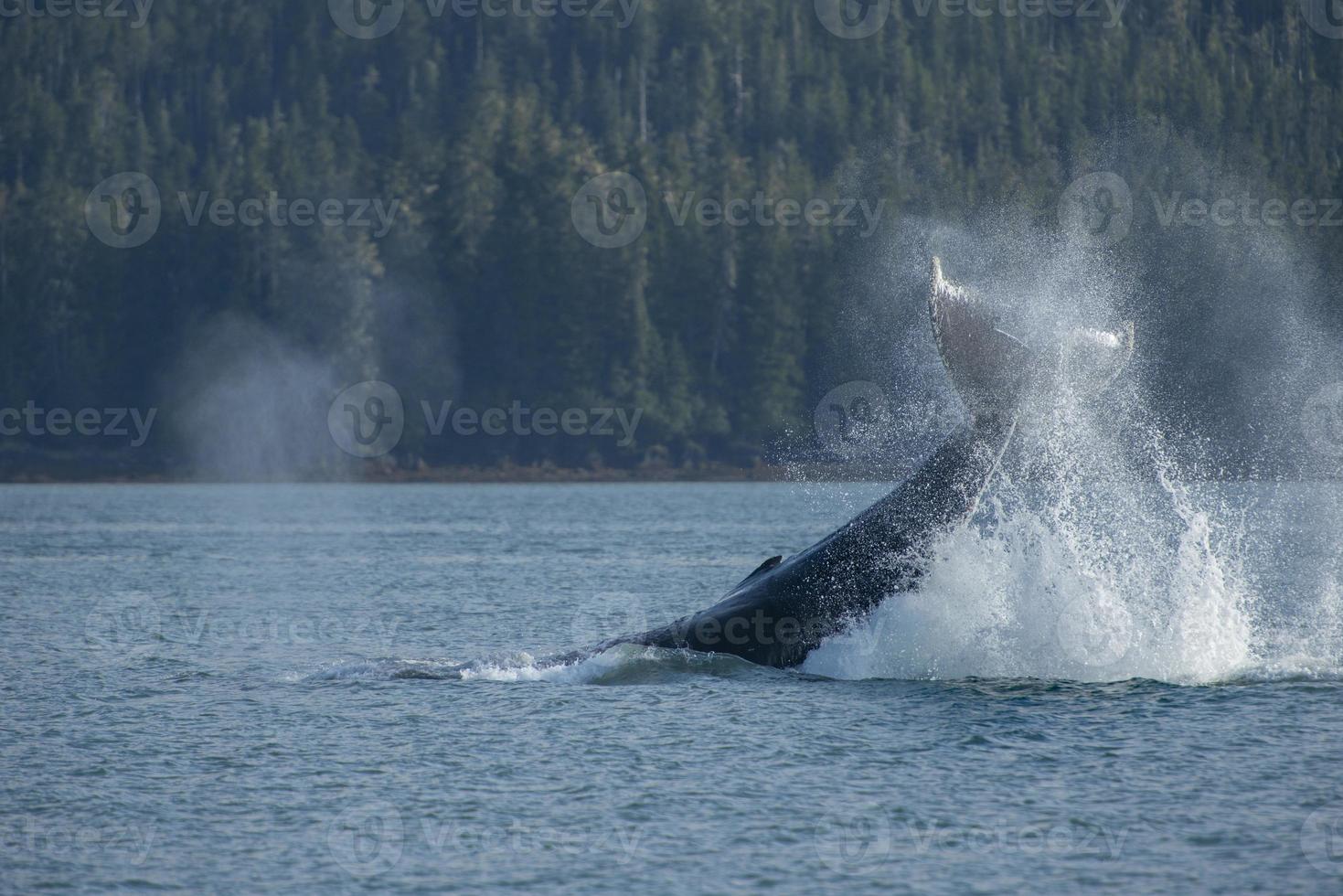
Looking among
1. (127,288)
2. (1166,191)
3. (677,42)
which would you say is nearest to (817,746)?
(1166,191)

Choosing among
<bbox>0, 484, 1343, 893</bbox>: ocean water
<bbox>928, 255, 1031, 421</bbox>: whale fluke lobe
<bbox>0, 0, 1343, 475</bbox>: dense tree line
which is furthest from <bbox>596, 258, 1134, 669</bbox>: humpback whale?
<bbox>0, 0, 1343, 475</bbox>: dense tree line

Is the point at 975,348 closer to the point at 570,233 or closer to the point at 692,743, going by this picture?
the point at 692,743

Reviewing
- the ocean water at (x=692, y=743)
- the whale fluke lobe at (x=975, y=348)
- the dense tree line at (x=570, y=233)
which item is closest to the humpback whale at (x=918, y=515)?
the whale fluke lobe at (x=975, y=348)

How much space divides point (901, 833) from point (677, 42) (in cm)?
16114

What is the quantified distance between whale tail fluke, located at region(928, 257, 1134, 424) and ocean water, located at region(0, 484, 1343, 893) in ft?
8.81

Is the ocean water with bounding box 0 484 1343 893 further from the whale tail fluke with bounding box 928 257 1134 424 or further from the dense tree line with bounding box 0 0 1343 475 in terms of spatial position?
the dense tree line with bounding box 0 0 1343 475

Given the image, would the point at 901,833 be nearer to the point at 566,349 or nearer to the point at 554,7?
the point at 566,349

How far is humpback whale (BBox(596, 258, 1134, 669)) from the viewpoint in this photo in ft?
58.5

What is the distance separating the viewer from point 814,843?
1500 cm

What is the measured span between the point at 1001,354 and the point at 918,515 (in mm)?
2958

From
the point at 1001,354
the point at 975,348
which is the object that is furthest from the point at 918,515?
the point at 975,348

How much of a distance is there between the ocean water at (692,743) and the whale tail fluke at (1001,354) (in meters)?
2.68

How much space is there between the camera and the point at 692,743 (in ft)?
61.4

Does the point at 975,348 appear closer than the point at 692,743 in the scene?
Yes
